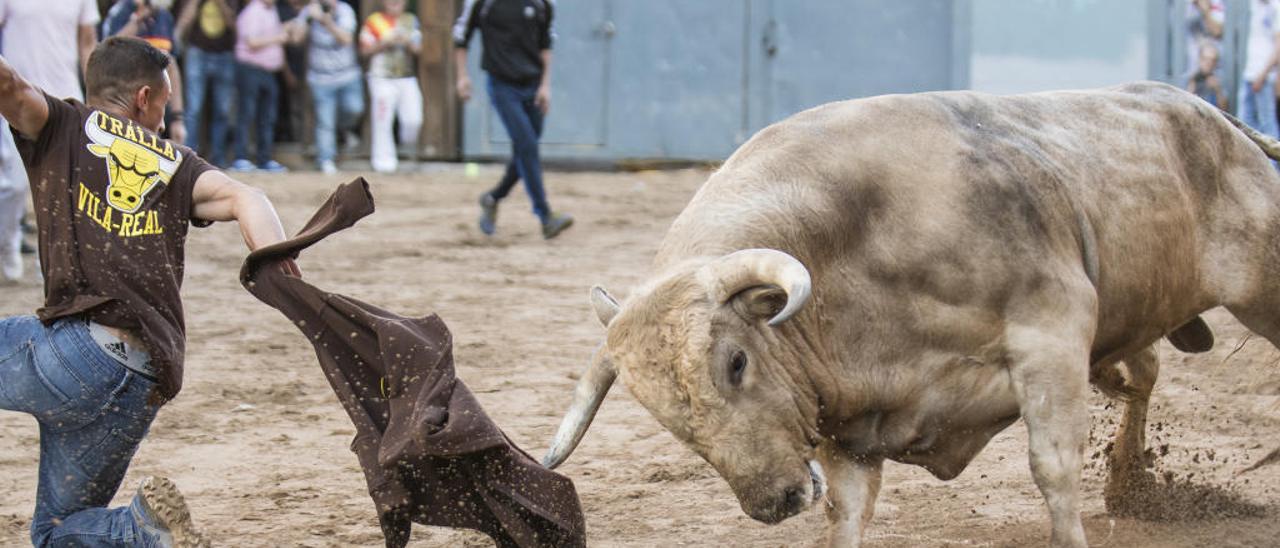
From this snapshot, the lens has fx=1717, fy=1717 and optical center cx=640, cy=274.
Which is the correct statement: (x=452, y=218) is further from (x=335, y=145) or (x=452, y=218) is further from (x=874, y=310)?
(x=874, y=310)

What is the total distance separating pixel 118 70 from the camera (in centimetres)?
485

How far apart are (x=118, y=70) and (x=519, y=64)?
752cm

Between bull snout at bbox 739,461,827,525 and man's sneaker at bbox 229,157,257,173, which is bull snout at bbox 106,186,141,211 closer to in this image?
bull snout at bbox 739,461,827,525

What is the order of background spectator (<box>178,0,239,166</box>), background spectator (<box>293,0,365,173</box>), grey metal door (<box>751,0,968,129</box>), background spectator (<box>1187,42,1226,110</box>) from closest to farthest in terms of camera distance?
background spectator (<box>178,0,239,166</box>)
background spectator (<box>293,0,365,173</box>)
background spectator (<box>1187,42,1226,110</box>)
grey metal door (<box>751,0,968,129</box>)

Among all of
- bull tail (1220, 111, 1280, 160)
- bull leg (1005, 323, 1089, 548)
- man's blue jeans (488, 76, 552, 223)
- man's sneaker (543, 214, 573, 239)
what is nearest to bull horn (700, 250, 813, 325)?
bull leg (1005, 323, 1089, 548)

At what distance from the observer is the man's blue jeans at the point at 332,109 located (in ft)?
56.4

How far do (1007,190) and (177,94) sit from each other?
30.4ft

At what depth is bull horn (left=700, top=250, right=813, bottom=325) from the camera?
4.59 metres

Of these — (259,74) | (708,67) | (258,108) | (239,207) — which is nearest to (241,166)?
(258,108)

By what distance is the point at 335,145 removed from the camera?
1800cm

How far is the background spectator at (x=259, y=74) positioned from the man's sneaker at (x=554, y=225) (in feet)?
16.3

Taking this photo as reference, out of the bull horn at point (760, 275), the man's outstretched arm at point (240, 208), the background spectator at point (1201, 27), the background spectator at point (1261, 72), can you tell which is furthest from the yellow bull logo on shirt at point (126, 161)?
the background spectator at point (1201, 27)

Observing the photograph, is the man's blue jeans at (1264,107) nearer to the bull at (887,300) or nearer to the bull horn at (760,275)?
the bull at (887,300)

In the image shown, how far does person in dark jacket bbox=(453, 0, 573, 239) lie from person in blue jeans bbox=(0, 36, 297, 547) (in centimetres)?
747
